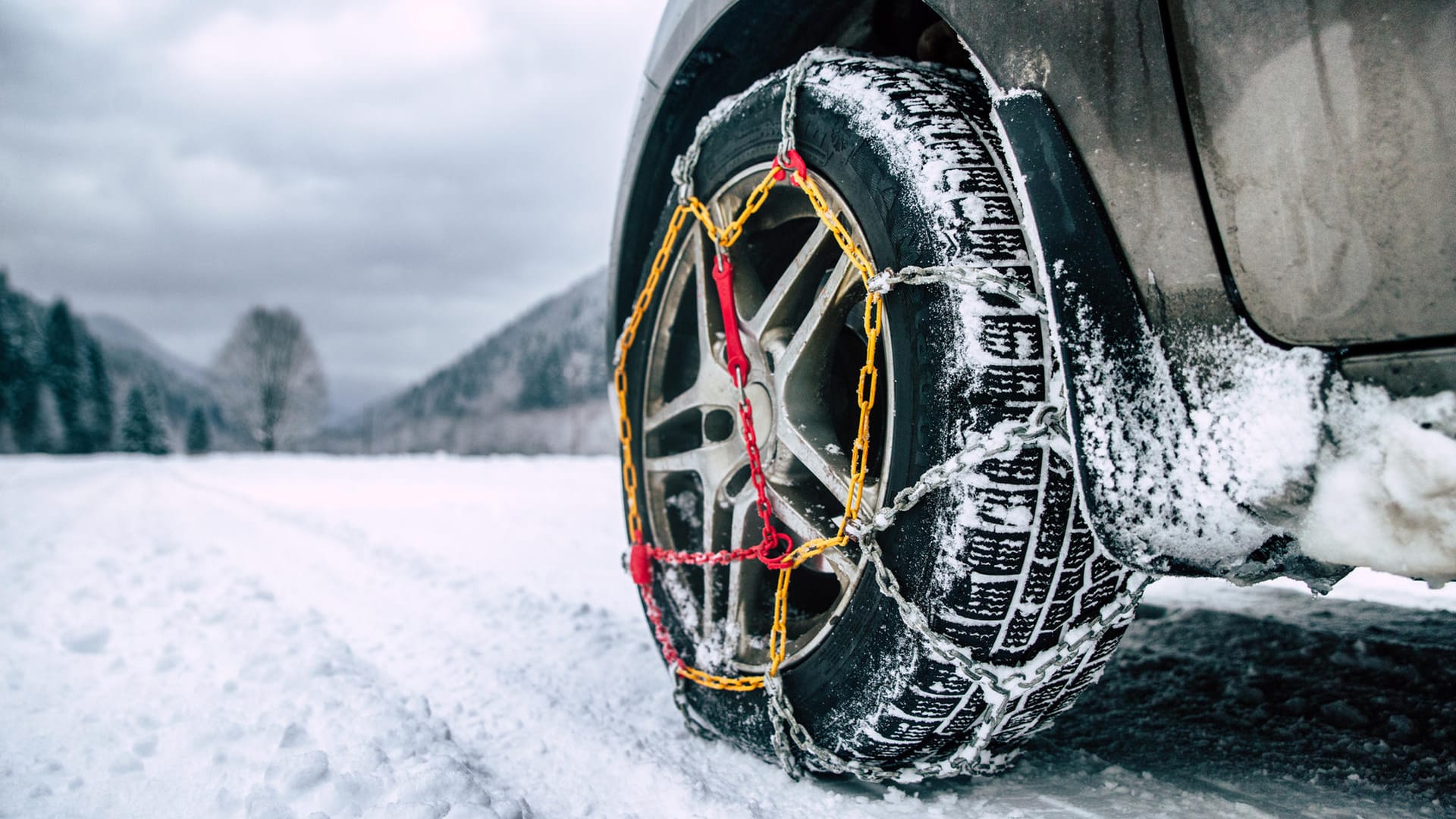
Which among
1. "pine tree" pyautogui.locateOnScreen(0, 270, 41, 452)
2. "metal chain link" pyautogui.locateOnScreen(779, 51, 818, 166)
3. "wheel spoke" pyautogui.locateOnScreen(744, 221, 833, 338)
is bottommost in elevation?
"wheel spoke" pyautogui.locateOnScreen(744, 221, 833, 338)

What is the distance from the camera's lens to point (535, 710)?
1942 millimetres

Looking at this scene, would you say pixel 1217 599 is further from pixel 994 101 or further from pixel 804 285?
pixel 994 101

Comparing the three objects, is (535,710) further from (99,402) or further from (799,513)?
(99,402)

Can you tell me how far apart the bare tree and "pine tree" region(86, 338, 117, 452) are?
8.50 m

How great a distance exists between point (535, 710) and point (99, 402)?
185ft

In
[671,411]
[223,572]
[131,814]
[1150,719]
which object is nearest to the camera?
[131,814]

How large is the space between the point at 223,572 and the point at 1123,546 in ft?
13.4

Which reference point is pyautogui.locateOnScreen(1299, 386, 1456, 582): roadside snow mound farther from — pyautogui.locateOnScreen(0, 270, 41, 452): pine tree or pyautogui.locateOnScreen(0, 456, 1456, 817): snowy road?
pyautogui.locateOnScreen(0, 270, 41, 452): pine tree

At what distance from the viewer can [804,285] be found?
1545 millimetres

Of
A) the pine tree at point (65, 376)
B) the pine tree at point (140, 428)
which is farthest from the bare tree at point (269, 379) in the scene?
the pine tree at point (65, 376)

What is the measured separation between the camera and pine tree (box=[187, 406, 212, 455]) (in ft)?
150

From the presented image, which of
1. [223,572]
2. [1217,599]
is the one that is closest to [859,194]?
[1217,599]

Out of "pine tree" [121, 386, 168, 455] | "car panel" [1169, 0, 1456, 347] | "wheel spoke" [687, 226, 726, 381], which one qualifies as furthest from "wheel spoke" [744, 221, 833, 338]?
"pine tree" [121, 386, 168, 455]

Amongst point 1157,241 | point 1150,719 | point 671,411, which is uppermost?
point 1157,241
